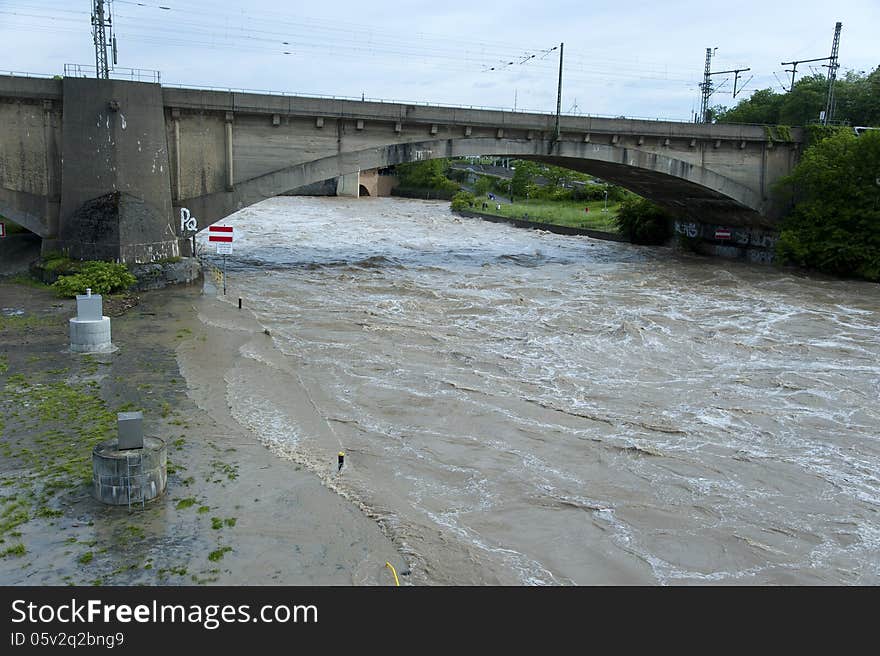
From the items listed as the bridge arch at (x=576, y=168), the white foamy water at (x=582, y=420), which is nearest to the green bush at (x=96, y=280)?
the white foamy water at (x=582, y=420)

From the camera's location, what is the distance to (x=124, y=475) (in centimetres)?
1138

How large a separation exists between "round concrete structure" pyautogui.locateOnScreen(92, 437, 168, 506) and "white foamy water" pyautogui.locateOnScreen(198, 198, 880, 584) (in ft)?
9.19

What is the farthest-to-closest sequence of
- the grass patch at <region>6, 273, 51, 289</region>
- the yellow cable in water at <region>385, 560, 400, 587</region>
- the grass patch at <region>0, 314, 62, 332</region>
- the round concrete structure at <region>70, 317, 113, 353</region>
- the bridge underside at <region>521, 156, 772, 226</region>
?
the bridge underside at <region>521, 156, 772, 226</region> < the grass patch at <region>6, 273, 51, 289</region> < the grass patch at <region>0, 314, 62, 332</region> < the round concrete structure at <region>70, 317, 113, 353</region> < the yellow cable in water at <region>385, 560, 400, 587</region>

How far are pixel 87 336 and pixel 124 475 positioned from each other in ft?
32.6

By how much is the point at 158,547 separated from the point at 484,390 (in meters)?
10.3

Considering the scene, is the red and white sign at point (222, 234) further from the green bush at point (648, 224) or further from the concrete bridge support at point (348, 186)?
the concrete bridge support at point (348, 186)

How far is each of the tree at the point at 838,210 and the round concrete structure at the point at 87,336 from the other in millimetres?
36058

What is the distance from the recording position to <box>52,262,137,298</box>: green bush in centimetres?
2708

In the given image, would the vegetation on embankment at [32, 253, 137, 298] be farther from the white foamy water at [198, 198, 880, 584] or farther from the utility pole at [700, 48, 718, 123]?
the utility pole at [700, 48, 718, 123]

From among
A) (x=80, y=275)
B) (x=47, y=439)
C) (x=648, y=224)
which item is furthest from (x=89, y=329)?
(x=648, y=224)

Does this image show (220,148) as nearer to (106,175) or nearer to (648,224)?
(106,175)

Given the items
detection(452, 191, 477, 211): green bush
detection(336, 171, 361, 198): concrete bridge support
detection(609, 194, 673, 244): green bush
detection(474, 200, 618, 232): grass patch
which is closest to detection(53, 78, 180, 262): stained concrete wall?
detection(609, 194, 673, 244): green bush

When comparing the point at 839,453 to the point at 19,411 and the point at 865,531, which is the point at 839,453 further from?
the point at 19,411

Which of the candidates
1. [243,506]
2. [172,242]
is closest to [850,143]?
[172,242]
